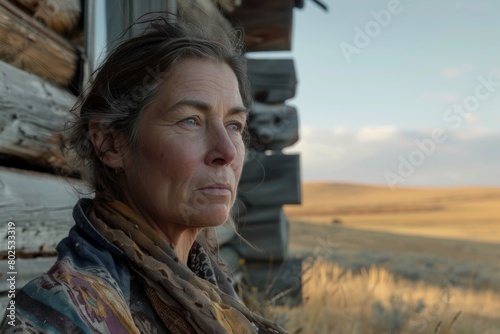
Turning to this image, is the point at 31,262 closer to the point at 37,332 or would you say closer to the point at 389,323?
the point at 37,332

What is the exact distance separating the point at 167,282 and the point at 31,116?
1.58m

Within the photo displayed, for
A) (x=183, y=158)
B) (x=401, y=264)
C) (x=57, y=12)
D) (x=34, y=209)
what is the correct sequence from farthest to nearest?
1. (x=401, y=264)
2. (x=57, y=12)
3. (x=34, y=209)
4. (x=183, y=158)

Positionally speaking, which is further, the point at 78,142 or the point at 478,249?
the point at 478,249

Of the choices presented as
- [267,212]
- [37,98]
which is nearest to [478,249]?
[267,212]

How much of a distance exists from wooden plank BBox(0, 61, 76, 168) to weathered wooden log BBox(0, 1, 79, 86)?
2.6 inches

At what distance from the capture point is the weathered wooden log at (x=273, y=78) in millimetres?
5598

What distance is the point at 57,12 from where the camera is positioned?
3.03 metres

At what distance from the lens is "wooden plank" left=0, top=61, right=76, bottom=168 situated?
2.56 meters

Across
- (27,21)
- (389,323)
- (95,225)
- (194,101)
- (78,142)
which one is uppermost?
(27,21)

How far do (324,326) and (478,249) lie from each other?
1895 centimetres

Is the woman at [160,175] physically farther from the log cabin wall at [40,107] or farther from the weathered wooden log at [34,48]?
the weathered wooden log at [34,48]

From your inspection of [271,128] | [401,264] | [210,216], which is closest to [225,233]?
[271,128]

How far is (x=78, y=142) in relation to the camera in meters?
1.79

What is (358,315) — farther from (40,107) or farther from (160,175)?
(160,175)
